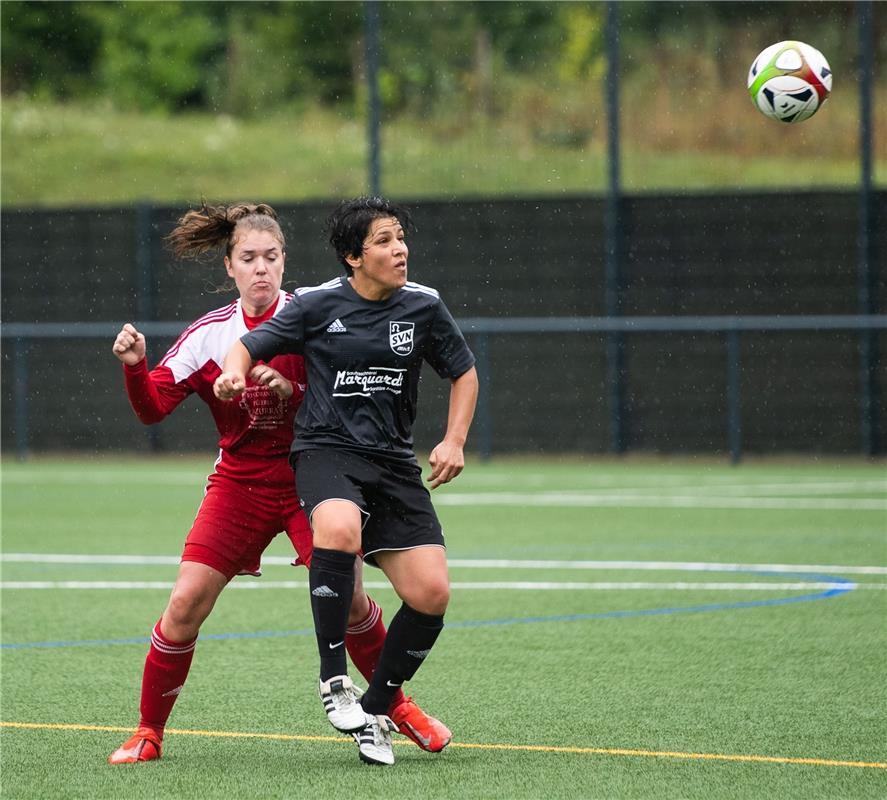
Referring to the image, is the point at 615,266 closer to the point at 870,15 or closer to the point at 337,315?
the point at 870,15

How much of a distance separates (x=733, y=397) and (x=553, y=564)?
8.43m

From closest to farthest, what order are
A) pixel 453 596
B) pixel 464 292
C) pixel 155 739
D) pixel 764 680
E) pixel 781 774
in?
pixel 781 774
pixel 155 739
pixel 764 680
pixel 453 596
pixel 464 292

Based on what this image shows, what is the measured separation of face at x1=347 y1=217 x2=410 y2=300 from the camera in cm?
527

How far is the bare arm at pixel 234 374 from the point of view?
491 cm

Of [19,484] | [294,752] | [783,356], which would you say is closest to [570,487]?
[783,356]

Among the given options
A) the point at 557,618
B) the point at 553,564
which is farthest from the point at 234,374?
the point at 553,564

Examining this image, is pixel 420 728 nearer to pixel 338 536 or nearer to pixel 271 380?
pixel 338 536

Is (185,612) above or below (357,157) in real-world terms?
below

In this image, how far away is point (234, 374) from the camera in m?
4.99

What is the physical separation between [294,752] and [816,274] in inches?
560

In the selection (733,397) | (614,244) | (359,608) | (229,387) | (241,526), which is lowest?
(733,397)

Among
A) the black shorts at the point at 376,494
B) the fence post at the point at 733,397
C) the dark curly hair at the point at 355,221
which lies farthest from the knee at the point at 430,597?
the fence post at the point at 733,397

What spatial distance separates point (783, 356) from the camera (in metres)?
18.1

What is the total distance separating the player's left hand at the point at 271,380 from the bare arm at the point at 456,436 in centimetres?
52
